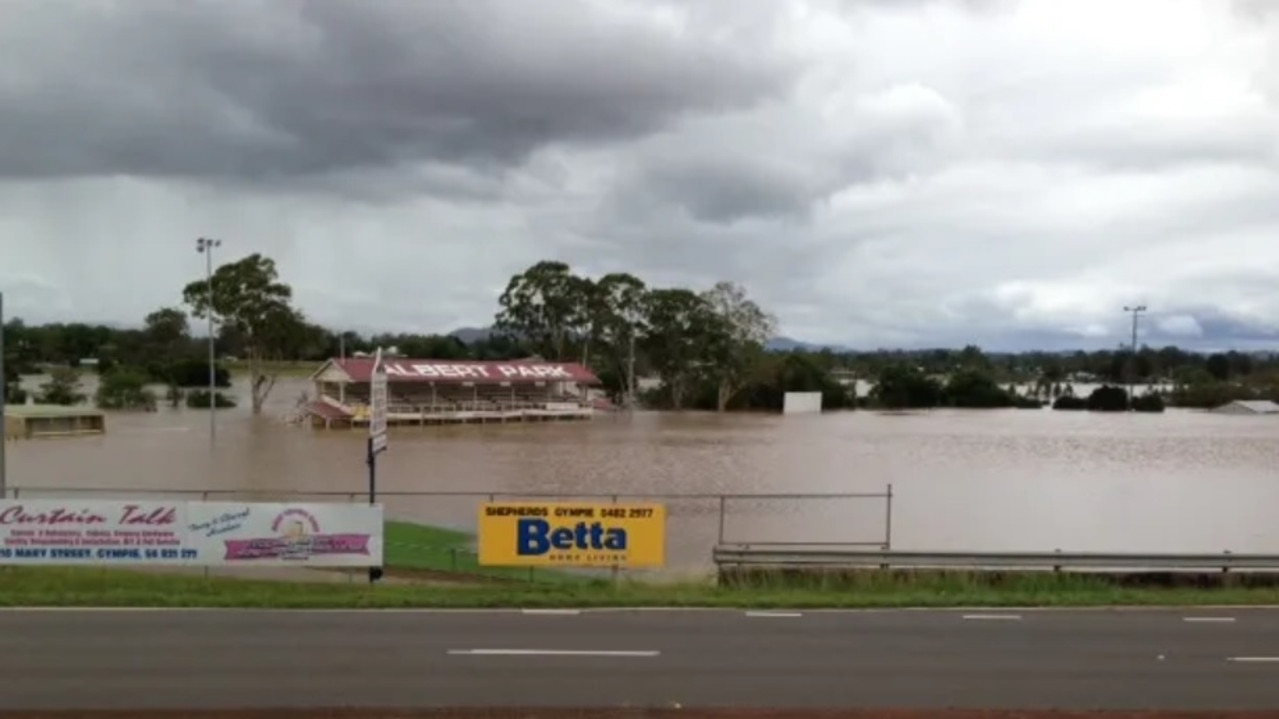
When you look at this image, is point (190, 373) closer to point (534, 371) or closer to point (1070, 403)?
point (534, 371)

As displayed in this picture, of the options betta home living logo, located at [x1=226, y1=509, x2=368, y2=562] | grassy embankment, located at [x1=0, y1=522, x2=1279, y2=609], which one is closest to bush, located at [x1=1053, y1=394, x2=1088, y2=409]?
grassy embankment, located at [x1=0, y1=522, x2=1279, y2=609]

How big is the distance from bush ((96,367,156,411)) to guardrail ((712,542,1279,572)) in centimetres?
8647

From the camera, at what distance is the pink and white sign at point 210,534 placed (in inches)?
832

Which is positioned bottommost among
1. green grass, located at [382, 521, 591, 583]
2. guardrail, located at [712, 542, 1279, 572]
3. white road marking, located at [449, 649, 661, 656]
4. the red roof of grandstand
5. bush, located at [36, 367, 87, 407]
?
green grass, located at [382, 521, 591, 583]

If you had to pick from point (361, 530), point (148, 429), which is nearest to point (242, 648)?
point (361, 530)

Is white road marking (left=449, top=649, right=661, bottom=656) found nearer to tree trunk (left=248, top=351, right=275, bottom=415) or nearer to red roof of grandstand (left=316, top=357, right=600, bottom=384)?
red roof of grandstand (left=316, top=357, right=600, bottom=384)

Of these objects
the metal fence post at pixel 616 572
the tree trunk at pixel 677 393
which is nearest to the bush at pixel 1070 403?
the tree trunk at pixel 677 393

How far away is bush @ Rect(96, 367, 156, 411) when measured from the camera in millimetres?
95812

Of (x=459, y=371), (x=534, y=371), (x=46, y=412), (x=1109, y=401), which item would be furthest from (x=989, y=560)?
(x=1109, y=401)

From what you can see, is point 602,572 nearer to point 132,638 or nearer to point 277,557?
point 277,557

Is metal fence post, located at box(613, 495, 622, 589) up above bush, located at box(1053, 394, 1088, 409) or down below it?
below

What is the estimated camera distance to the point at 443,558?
A: 25484mm

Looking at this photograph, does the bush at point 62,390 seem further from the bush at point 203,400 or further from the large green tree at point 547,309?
the large green tree at point 547,309

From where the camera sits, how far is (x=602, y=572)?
24.1 m
